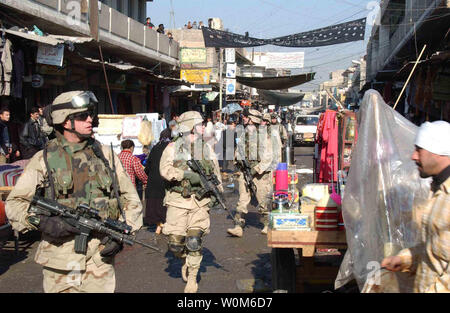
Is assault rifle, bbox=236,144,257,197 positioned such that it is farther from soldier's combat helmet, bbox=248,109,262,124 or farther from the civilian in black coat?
the civilian in black coat

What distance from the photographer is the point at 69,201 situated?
3.48 metres

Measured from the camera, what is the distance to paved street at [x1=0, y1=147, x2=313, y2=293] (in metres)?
5.71

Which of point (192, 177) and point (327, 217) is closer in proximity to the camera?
point (327, 217)

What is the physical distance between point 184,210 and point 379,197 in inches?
104

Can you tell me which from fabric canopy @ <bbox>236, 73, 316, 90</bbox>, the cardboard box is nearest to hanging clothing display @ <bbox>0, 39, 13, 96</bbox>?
the cardboard box

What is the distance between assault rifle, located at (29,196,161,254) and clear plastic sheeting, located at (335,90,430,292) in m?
1.60

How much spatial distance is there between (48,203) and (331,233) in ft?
7.19

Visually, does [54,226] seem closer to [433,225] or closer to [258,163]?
[433,225]

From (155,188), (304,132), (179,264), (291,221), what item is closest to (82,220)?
(291,221)

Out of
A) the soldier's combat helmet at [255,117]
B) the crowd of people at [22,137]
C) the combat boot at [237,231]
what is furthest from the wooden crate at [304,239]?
the crowd of people at [22,137]

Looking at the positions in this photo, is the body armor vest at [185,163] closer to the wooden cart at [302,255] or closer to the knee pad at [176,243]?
the knee pad at [176,243]

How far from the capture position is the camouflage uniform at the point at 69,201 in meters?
3.39

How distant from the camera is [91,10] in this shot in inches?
615
